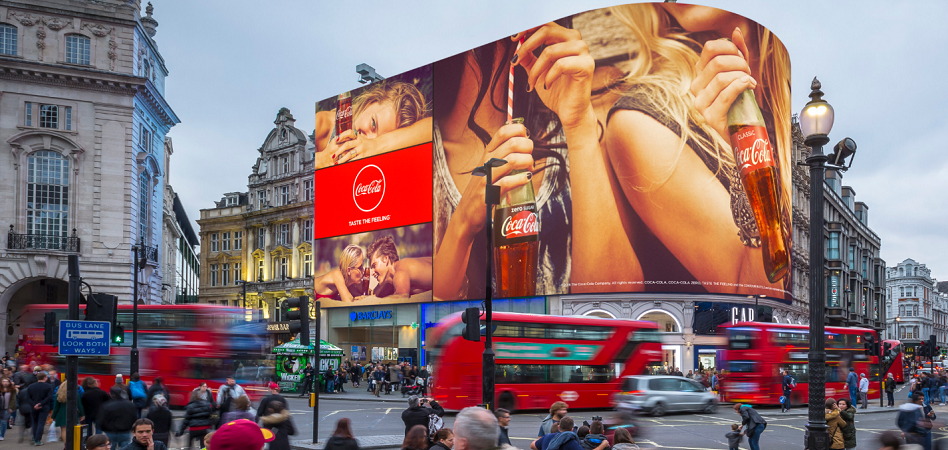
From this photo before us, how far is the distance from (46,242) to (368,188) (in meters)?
24.2

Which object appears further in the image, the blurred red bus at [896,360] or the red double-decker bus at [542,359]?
the blurred red bus at [896,360]

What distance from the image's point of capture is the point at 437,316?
5797cm

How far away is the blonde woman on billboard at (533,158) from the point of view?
49.0 m

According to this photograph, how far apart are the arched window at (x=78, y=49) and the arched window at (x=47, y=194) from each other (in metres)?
5.12

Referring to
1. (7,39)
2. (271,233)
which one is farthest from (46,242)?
(271,233)

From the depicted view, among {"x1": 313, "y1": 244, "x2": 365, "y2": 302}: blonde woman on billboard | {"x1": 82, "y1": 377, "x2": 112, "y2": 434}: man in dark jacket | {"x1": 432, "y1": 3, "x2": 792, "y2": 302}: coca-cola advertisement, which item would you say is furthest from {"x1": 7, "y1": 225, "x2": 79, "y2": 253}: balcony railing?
{"x1": 82, "y1": 377, "x2": 112, "y2": 434}: man in dark jacket

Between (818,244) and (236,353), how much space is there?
72.6ft

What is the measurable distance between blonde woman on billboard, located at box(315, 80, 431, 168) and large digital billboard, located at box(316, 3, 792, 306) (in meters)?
2.95

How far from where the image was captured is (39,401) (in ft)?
60.2

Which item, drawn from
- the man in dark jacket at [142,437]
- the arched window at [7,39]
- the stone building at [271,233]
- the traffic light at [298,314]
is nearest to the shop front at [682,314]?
the stone building at [271,233]

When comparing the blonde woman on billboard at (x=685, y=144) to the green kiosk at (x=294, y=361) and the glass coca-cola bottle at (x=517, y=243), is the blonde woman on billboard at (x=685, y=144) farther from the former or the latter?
the green kiosk at (x=294, y=361)

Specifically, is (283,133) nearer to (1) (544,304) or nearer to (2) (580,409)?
(1) (544,304)

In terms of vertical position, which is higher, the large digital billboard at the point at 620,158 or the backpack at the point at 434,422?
the large digital billboard at the point at 620,158

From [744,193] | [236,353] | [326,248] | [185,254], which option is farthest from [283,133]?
[185,254]
